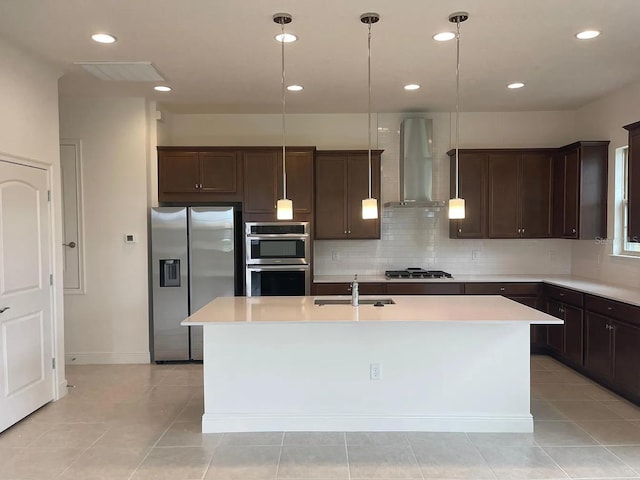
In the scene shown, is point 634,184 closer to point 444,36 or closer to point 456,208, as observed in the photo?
point 456,208

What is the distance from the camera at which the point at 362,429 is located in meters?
3.35

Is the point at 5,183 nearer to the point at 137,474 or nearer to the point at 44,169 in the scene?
the point at 44,169

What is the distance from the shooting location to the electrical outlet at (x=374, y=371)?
11.1 ft

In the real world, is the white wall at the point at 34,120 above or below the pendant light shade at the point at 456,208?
above

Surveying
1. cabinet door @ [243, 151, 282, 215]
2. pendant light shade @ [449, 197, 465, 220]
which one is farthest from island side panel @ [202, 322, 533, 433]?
cabinet door @ [243, 151, 282, 215]

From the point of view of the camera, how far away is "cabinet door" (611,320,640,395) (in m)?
3.68

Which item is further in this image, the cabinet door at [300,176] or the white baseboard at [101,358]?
the cabinet door at [300,176]

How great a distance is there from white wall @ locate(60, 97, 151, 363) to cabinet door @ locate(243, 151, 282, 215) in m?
1.10

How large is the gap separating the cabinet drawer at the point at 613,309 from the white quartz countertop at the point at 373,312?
996 mm

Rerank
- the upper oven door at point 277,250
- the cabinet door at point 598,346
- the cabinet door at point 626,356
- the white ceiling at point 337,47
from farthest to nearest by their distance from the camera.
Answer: the upper oven door at point 277,250 → the cabinet door at point 598,346 → the cabinet door at point 626,356 → the white ceiling at point 337,47

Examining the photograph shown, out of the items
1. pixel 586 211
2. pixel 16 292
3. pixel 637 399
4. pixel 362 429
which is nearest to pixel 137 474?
pixel 362 429

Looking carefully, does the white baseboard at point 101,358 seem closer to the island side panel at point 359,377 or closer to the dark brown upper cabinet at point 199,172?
the dark brown upper cabinet at point 199,172

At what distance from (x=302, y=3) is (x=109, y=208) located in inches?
130

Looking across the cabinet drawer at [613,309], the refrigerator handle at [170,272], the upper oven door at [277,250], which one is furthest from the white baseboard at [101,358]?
the cabinet drawer at [613,309]
